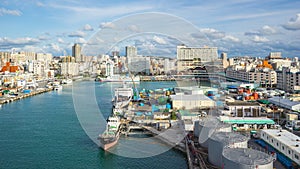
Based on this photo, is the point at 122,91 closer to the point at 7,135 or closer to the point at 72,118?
the point at 72,118

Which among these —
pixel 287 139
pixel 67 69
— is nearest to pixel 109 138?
pixel 287 139

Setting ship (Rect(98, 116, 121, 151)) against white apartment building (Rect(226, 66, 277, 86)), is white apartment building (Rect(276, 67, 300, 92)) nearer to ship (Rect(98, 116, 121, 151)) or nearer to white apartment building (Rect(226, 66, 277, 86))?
white apartment building (Rect(226, 66, 277, 86))

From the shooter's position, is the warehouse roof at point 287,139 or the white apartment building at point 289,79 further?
the white apartment building at point 289,79

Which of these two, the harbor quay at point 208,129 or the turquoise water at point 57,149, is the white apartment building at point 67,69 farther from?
the turquoise water at point 57,149

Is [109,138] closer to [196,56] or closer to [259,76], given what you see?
[259,76]

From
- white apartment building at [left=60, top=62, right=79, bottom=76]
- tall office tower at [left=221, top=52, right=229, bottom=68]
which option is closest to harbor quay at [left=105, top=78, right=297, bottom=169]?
tall office tower at [left=221, top=52, right=229, bottom=68]

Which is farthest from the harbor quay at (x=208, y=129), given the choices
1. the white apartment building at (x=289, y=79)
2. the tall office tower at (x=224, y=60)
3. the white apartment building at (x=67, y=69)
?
the white apartment building at (x=67, y=69)
